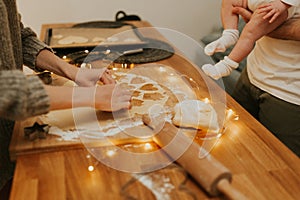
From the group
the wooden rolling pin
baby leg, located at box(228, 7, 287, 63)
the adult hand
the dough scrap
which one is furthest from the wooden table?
the dough scrap

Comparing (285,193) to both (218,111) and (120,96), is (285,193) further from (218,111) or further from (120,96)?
(120,96)

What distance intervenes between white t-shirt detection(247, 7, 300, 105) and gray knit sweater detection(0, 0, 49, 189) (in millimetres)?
793

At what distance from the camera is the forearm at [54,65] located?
118 centimetres

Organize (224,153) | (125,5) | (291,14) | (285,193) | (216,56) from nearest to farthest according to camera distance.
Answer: (285,193)
(224,153)
(291,14)
(216,56)
(125,5)

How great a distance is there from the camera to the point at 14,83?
748 mm

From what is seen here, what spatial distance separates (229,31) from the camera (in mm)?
1301

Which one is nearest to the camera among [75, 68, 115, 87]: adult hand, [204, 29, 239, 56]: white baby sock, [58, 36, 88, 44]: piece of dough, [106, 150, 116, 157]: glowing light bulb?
[106, 150, 116, 157]: glowing light bulb

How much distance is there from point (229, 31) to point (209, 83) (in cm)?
21

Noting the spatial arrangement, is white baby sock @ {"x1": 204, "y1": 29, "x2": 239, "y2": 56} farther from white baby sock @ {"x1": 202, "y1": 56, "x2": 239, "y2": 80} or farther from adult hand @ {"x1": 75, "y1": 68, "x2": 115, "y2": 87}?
adult hand @ {"x1": 75, "y1": 68, "x2": 115, "y2": 87}

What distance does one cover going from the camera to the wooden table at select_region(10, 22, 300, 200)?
0.73 m

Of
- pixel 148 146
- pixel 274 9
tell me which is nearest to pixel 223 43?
pixel 274 9

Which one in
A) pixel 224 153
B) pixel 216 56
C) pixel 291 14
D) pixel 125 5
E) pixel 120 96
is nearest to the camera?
pixel 224 153

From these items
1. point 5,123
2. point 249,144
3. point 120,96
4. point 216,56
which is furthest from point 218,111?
point 216,56

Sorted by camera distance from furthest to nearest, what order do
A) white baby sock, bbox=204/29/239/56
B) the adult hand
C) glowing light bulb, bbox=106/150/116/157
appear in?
white baby sock, bbox=204/29/239/56
the adult hand
glowing light bulb, bbox=106/150/116/157
